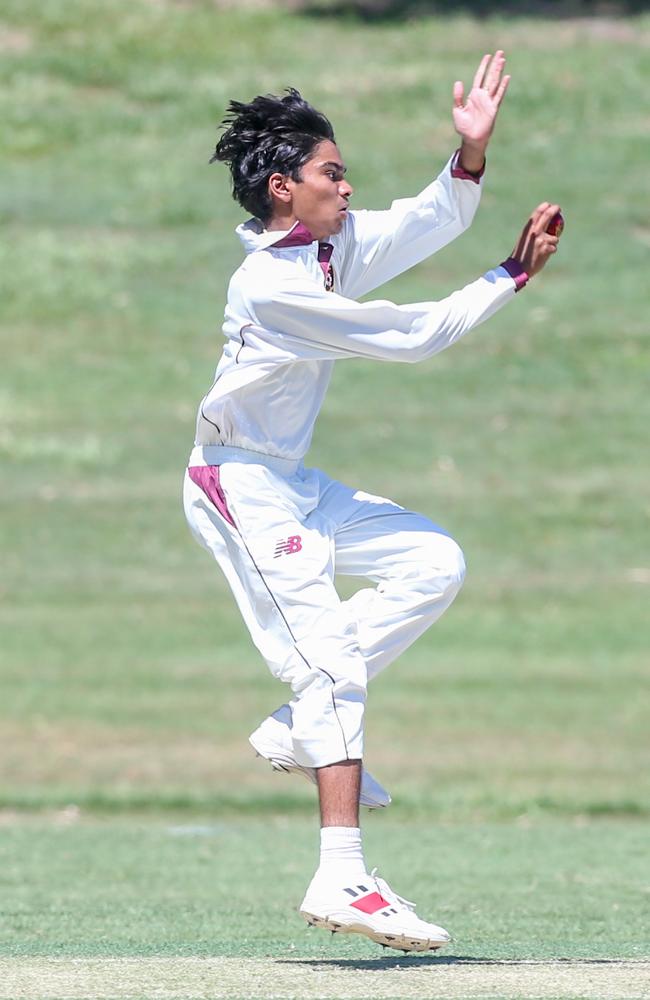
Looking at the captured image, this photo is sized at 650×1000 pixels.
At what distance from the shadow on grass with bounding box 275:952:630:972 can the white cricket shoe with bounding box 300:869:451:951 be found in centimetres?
9

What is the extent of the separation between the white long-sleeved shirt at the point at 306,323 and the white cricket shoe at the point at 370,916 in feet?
4.32

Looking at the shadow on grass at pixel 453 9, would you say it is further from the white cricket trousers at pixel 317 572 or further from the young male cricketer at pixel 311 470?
the white cricket trousers at pixel 317 572

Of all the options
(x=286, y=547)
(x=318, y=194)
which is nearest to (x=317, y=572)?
(x=286, y=547)

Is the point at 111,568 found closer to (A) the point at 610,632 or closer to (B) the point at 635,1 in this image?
A: (A) the point at 610,632

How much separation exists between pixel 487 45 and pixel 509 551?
49.0ft

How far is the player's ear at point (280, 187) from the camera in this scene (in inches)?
219

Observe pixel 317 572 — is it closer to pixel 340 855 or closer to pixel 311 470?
pixel 311 470

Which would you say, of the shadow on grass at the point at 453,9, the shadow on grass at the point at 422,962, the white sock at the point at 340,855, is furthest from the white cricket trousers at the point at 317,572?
the shadow on grass at the point at 453,9

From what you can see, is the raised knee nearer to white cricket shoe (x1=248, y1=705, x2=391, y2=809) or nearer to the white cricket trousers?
the white cricket trousers

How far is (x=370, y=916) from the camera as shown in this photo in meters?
5.11

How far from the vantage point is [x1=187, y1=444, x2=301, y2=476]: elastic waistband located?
554 centimetres

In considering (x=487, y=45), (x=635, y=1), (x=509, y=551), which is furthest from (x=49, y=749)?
(x=635, y=1)

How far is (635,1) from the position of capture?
108 feet

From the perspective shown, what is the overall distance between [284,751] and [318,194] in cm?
170
